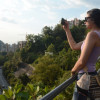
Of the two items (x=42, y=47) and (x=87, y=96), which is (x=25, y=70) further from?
(x=87, y=96)

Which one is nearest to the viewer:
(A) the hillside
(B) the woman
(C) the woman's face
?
(B) the woman

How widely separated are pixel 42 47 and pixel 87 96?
3986 cm

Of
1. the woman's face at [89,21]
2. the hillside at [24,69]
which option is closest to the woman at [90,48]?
the woman's face at [89,21]

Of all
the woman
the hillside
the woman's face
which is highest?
the woman's face

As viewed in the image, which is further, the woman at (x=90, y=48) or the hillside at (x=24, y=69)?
the hillside at (x=24, y=69)

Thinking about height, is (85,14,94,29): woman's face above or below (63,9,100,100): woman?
above

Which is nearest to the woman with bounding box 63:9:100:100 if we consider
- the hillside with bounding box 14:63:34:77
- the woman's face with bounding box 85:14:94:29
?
the woman's face with bounding box 85:14:94:29

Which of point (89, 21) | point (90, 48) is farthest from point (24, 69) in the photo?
point (90, 48)

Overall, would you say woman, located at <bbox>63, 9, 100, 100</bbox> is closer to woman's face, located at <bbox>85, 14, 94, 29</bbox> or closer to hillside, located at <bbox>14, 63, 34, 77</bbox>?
woman's face, located at <bbox>85, 14, 94, 29</bbox>

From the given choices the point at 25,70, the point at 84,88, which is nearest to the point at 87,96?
the point at 84,88

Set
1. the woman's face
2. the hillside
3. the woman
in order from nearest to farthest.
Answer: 1. the woman
2. the woman's face
3. the hillside

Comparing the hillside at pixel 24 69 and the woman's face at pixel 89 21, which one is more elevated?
the woman's face at pixel 89 21

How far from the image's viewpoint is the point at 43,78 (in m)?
21.3

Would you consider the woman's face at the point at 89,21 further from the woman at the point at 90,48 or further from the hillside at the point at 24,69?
the hillside at the point at 24,69
